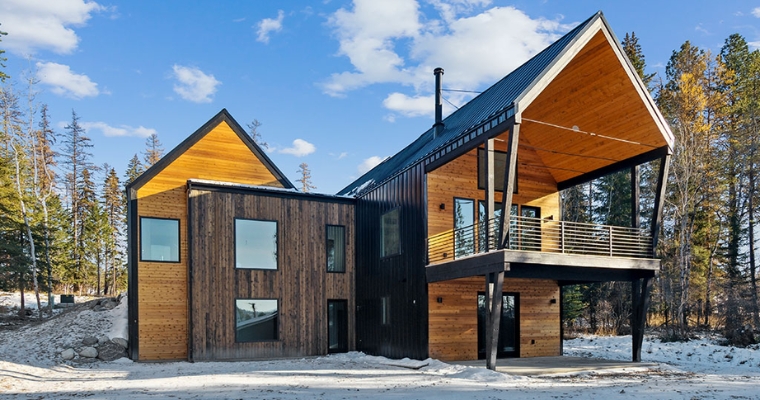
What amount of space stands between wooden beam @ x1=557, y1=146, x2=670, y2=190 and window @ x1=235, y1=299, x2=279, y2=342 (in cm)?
893

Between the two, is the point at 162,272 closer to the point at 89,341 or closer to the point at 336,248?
the point at 89,341

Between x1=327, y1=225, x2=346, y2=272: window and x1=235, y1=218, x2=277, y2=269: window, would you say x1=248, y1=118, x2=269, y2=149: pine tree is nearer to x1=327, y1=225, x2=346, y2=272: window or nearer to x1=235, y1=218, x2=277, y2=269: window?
x1=327, y1=225, x2=346, y2=272: window

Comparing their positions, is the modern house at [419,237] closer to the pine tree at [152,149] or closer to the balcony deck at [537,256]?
the balcony deck at [537,256]

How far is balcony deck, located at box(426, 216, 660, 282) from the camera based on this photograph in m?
11.0

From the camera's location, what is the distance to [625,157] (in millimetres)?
13773

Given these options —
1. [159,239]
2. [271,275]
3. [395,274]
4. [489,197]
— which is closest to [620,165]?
[489,197]

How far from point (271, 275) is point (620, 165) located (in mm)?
9797

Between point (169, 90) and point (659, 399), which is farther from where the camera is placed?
point (169, 90)

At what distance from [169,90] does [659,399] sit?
62.9 feet

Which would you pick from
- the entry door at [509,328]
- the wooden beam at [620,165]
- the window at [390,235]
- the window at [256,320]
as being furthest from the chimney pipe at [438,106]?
the window at [256,320]

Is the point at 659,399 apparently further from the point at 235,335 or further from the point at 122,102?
the point at 122,102

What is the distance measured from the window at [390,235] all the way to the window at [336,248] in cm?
184

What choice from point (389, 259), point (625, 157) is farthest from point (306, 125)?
point (625, 157)

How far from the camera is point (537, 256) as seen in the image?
10969 millimetres
